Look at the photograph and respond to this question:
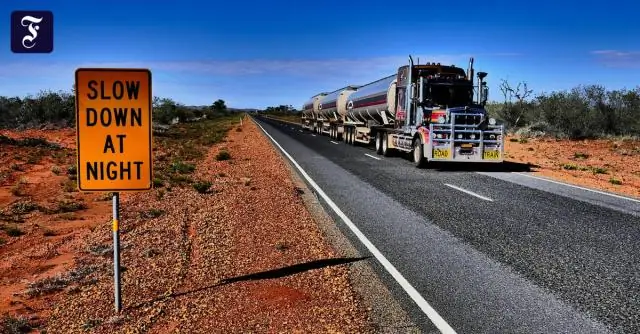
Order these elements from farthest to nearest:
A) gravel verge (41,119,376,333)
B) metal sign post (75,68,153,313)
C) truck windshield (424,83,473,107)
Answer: truck windshield (424,83,473,107), gravel verge (41,119,376,333), metal sign post (75,68,153,313)

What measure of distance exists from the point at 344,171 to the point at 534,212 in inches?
298

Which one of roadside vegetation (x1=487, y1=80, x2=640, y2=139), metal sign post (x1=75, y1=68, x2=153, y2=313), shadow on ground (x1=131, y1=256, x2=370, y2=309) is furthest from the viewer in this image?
roadside vegetation (x1=487, y1=80, x2=640, y2=139)

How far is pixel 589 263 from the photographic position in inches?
266

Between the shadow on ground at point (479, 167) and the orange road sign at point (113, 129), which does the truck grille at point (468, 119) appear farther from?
the orange road sign at point (113, 129)

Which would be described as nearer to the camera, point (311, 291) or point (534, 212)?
point (311, 291)

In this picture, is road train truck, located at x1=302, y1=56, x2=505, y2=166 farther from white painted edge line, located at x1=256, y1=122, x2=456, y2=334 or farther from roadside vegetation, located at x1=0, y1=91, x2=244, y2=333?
white painted edge line, located at x1=256, y1=122, x2=456, y2=334

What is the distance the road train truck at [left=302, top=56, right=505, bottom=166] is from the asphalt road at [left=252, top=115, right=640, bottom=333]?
161 inches

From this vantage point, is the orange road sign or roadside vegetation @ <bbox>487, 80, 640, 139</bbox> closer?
the orange road sign

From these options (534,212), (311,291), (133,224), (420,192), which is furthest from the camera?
(420,192)

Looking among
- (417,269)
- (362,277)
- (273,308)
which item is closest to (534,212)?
(417,269)

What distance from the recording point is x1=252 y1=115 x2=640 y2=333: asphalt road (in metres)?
5.12

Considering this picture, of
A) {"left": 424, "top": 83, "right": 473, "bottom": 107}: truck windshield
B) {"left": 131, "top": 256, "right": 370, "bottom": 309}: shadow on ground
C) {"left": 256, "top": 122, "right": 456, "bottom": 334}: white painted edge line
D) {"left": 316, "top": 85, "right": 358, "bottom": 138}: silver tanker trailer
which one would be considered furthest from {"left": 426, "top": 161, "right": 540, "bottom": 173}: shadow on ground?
{"left": 316, "top": 85, "right": 358, "bottom": 138}: silver tanker trailer

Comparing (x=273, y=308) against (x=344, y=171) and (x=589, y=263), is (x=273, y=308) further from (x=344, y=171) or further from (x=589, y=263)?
(x=344, y=171)

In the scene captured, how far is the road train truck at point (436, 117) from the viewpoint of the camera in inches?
714
